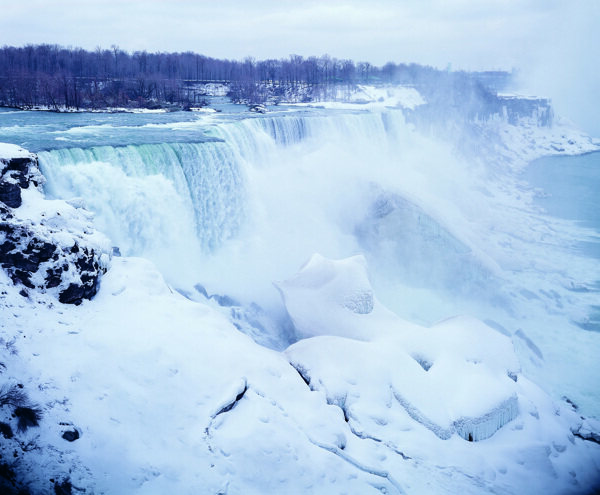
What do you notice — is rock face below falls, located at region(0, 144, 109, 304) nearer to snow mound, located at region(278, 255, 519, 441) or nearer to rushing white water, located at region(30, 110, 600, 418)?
rushing white water, located at region(30, 110, 600, 418)

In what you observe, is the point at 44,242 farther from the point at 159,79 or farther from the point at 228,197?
the point at 159,79

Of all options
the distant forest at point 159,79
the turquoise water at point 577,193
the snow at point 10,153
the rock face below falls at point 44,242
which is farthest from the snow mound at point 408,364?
the distant forest at point 159,79

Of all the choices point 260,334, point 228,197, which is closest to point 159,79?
point 228,197

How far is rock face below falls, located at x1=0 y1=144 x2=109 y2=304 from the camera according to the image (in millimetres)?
7059

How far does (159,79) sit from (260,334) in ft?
167

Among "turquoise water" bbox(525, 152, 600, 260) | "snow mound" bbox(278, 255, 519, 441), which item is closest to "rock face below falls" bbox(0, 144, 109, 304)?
"snow mound" bbox(278, 255, 519, 441)

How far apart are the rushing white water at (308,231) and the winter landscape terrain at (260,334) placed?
78 mm

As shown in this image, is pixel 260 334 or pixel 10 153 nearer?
pixel 10 153

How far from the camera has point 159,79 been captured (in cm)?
5369

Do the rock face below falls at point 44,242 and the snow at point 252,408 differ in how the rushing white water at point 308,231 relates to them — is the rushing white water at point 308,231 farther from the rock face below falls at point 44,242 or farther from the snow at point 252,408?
the snow at point 252,408

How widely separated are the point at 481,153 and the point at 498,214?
52.7ft

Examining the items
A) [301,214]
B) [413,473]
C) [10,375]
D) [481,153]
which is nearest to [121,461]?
[10,375]

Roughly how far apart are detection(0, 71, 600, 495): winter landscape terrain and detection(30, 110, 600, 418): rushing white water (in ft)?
0.26

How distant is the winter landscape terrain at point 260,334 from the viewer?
5648 mm
